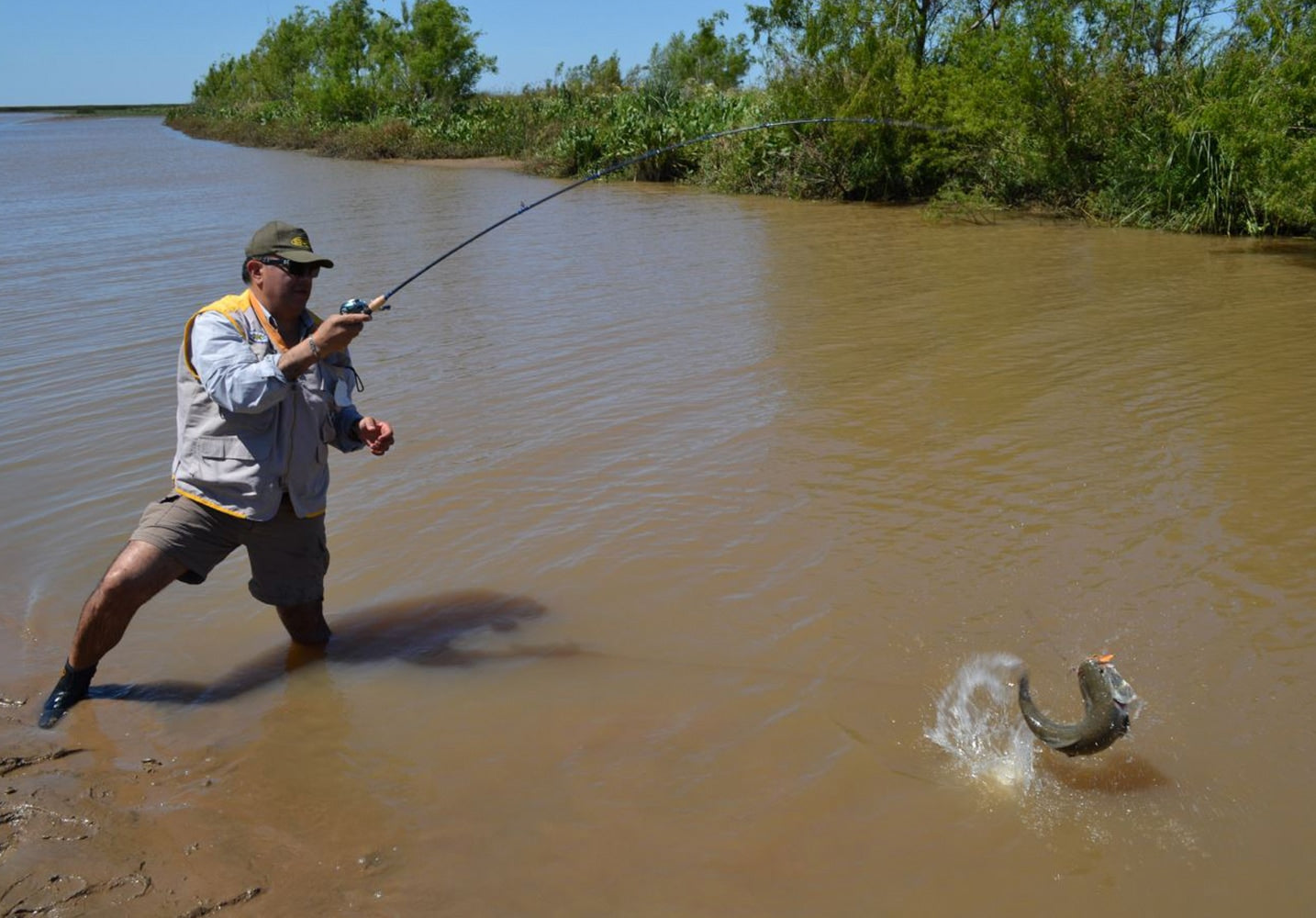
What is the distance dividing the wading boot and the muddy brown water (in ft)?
0.23

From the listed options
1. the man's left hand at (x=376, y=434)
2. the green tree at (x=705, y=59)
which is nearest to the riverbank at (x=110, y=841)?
the man's left hand at (x=376, y=434)

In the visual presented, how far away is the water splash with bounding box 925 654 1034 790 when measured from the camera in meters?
3.51

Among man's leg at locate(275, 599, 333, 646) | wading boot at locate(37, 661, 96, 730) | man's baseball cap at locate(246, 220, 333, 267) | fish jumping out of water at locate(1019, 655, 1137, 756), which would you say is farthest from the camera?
man's leg at locate(275, 599, 333, 646)

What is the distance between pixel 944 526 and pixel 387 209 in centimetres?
1734

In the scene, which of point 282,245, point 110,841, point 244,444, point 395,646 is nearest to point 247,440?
point 244,444

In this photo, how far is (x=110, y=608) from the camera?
12.9 feet

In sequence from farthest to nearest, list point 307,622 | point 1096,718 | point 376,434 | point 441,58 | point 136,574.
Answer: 1. point 441,58
2. point 307,622
3. point 376,434
4. point 136,574
5. point 1096,718

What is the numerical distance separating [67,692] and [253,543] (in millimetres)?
853

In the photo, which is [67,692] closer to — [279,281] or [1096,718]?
[279,281]

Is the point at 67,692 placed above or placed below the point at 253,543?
below

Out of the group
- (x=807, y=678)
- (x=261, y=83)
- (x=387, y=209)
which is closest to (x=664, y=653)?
(x=807, y=678)

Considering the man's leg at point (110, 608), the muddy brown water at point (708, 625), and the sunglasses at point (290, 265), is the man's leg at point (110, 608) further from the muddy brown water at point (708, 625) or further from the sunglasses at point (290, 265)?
the sunglasses at point (290, 265)

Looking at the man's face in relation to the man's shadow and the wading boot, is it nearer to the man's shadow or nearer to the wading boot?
the man's shadow

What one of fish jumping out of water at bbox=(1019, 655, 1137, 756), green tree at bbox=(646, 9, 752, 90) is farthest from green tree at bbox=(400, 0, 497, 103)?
fish jumping out of water at bbox=(1019, 655, 1137, 756)
